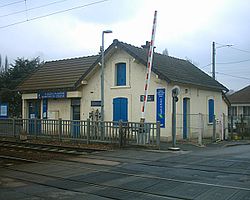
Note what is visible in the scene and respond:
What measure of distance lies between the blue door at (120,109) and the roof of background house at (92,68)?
2786 mm

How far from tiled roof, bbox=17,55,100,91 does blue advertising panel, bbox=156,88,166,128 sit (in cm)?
637

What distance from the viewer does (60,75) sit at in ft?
95.0

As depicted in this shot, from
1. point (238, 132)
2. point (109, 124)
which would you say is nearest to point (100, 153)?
point (109, 124)

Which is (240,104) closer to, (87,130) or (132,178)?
(87,130)

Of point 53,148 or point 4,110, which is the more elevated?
point 4,110

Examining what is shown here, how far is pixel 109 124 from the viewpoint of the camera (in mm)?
19562

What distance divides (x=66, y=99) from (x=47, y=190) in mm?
18443

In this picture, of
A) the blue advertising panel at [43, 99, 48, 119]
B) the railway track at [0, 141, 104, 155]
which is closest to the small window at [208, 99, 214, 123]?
the railway track at [0, 141, 104, 155]

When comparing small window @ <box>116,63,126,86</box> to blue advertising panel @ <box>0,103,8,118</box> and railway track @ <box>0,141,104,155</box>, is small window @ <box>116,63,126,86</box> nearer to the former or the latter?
railway track @ <box>0,141,104,155</box>

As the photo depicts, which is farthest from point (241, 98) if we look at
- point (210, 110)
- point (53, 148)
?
point (53, 148)

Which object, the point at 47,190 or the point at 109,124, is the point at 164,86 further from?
the point at 47,190

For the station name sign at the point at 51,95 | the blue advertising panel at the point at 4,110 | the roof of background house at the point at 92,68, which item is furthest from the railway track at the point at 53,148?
the blue advertising panel at the point at 4,110

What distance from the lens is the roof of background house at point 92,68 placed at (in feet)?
75.0

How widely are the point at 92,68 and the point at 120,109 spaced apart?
3.33 m
